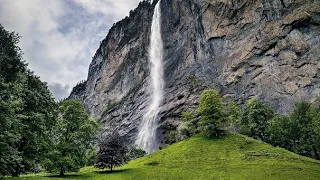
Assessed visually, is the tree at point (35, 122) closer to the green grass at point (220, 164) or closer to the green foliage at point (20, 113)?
the green foliage at point (20, 113)

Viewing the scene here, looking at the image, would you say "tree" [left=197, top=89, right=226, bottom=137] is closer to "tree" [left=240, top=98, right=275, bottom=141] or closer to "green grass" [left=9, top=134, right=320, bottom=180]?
"green grass" [left=9, top=134, right=320, bottom=180]

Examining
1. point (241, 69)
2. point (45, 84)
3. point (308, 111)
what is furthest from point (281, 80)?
point (45, 84)

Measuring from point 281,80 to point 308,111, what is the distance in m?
28.6

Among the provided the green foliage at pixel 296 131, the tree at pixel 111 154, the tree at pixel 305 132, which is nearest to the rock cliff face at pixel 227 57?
the green foliage at pixel 296 131

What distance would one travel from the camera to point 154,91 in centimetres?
12950

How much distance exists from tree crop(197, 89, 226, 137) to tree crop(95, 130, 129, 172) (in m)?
19.0

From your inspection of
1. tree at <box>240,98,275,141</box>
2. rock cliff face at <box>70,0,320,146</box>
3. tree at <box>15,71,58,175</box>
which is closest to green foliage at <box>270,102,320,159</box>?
tree at <box>240,98,275,141</box>

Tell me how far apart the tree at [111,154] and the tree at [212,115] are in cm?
1901

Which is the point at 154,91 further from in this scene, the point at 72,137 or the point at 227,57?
the point at 72,137

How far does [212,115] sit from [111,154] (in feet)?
77.3

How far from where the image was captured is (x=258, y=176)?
1485 inches

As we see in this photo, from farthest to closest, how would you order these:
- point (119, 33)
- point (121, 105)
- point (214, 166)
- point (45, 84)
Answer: point (119, 33)
point (121, 105)
point (214, 166)
point (45, 84)

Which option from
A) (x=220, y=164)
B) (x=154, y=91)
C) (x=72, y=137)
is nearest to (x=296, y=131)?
(x=220, y=164)

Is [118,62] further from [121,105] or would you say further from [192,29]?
[192,29]
